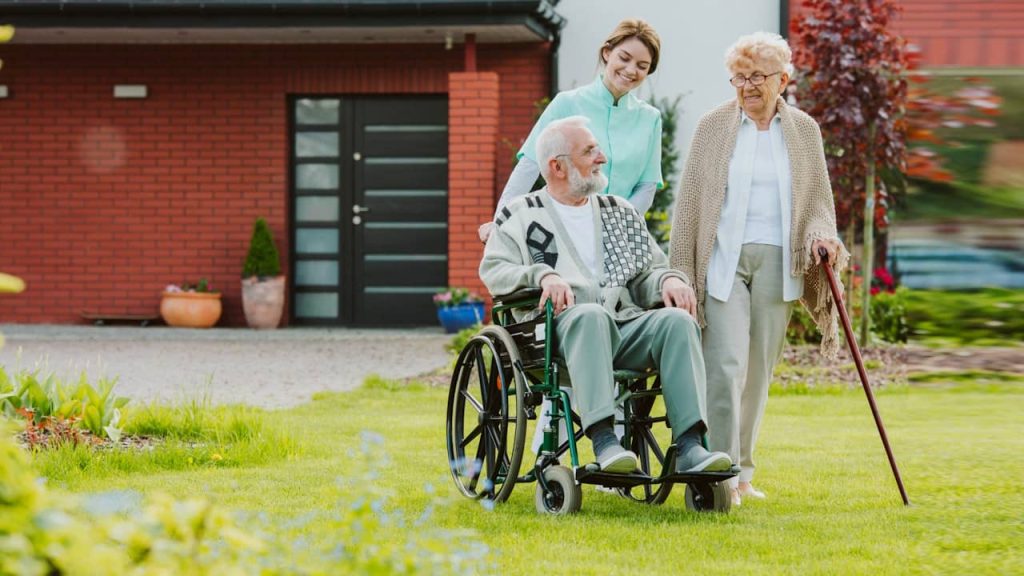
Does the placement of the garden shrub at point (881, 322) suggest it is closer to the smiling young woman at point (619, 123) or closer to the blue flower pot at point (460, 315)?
the blue flower pot at point (460, 315)

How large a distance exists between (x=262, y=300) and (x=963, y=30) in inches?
269

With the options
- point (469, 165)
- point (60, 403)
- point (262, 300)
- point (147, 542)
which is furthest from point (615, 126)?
point (262, 300)

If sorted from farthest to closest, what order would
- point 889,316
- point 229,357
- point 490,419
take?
point 889,316 < point 229,357 < point 490,419

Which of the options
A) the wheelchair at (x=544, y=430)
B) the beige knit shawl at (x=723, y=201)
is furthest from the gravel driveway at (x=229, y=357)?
the beige knit shawl at (x=723, y=201)

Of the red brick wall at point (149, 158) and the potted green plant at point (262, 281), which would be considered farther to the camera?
the red brick wall at point (149, 158)

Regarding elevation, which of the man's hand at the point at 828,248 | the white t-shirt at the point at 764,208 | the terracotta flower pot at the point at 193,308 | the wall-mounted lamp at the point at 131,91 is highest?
the wall-mounted lamp at the point at 131,91

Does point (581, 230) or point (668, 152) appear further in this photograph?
point (668, 152)

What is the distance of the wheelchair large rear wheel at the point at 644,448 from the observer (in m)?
4.57

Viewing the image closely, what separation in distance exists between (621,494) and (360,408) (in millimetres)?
2937

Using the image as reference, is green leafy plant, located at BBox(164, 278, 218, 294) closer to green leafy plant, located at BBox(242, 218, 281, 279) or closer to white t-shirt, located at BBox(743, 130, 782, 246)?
green leafy plant, located at BBox(242, 218, 281, 279)

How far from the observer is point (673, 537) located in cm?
389

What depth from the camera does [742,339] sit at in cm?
471

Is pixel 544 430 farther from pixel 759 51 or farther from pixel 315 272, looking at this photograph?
pixel 315 272

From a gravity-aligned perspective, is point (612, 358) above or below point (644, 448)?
above
